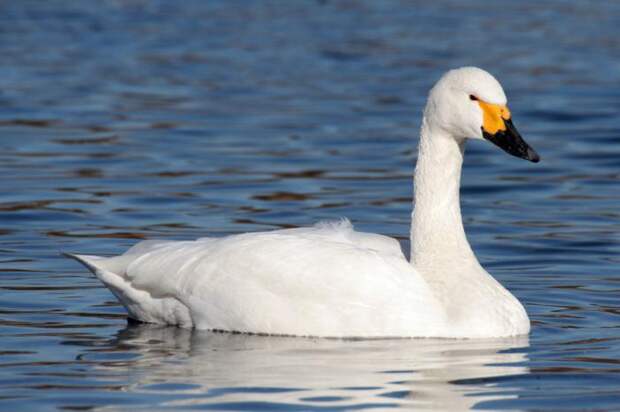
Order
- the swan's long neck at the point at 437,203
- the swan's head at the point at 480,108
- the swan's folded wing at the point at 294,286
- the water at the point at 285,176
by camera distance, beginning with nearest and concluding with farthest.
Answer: the water at the point at 285,176
the swan's folded wing at the point at 294,286
the swan's head at the point at 480,108
the swan's long neck at the point at 437,203

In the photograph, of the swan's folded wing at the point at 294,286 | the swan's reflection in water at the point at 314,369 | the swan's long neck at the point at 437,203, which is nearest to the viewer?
the swan's reflection in water at the point at 314,369

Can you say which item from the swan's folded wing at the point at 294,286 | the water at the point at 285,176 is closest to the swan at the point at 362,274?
the swan's folded wing at the point at 294,286

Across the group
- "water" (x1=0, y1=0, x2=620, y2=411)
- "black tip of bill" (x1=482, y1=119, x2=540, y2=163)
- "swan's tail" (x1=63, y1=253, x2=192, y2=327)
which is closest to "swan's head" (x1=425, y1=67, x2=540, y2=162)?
"black tip of bill" (x1=482, y1=119, x2=540, y2=163)

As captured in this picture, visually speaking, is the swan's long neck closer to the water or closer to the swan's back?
the swan's back

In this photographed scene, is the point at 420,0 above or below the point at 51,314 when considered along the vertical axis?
above

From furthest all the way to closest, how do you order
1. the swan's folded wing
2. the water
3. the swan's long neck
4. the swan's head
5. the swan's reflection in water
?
1. the swan's long neck
2. the swan's head
3. the swan's folded wing
4. the water
5. the swan's reflection in water

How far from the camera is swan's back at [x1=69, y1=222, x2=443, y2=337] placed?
29.1 ft

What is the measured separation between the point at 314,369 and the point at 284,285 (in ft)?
3.00

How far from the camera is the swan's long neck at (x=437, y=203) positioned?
30.7 ft

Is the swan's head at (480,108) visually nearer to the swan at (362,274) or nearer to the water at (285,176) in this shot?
the swan at (362,274)

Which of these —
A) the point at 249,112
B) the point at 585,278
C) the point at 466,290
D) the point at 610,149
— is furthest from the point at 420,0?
the point at 466,290

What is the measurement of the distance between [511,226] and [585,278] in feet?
6.92

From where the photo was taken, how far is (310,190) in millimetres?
14438

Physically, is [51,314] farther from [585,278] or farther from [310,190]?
[310,190]
